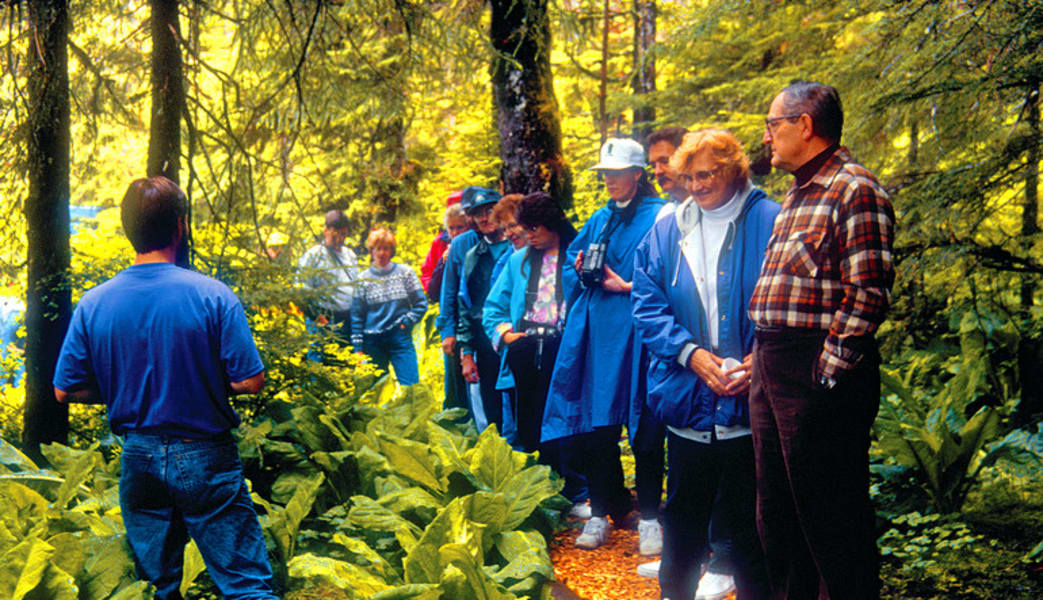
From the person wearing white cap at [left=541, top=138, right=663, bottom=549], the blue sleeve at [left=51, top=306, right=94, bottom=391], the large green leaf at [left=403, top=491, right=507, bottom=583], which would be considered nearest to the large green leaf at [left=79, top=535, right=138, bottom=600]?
the blue sleeve at [left=51, top=306, right=94, bottom=391]

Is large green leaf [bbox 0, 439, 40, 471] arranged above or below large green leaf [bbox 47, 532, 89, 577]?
above

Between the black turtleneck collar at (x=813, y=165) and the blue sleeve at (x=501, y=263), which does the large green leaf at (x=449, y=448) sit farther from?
the black turtleneck collar at (x=813, y=165)

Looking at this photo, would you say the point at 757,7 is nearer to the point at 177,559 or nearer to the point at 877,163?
the point at 877,163

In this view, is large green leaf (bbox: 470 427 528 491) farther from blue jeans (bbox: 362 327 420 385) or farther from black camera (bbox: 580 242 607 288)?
blue jeans (bbox: 362 327 420 385)

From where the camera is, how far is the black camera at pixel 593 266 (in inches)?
191

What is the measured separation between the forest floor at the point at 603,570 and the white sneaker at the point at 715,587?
0.06 m

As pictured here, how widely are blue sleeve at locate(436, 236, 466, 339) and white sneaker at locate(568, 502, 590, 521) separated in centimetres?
170

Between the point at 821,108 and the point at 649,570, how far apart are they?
264 cm

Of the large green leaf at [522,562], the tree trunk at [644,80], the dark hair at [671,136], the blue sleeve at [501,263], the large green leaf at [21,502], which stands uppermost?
the tree trunk at [644,80]

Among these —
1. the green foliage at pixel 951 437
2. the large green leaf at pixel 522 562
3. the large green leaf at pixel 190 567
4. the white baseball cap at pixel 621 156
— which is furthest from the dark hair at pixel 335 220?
the green foliage at pixel 951 437

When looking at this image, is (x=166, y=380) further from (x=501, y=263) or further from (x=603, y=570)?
(x=501, y=263)

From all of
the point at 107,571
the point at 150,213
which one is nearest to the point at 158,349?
the point at 150,213

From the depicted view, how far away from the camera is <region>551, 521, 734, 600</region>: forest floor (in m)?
4.44

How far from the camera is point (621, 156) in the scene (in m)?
4.89
